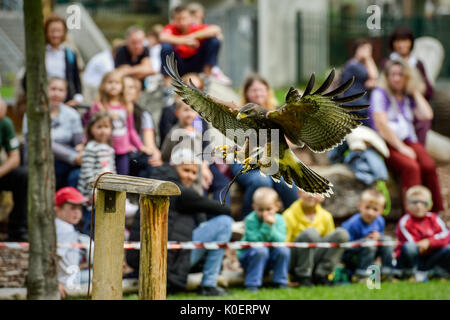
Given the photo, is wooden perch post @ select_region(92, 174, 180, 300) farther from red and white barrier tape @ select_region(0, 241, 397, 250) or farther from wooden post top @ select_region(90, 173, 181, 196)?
red and white barrier tape @ select_region(0, 241, 397, 250)

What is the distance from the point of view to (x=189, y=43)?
8461mm

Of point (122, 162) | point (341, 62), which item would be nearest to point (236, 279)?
point (122, 162)

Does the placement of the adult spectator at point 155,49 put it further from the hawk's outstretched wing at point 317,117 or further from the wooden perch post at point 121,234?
the wooden perch post at point 121,234

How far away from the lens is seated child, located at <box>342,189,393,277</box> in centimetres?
692

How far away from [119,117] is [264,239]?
1.78m

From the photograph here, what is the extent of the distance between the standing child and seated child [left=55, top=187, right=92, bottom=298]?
180 millimetres

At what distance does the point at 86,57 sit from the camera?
1240 cm

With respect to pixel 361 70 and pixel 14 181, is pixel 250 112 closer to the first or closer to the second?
pixel 14 181

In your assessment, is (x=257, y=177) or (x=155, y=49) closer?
(x=257, y=177)

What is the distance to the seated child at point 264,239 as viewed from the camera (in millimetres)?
6551

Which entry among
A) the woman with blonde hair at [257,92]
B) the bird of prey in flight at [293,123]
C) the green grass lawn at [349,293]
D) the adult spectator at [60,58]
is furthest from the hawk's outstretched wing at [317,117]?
the adult spectator at [60,58]

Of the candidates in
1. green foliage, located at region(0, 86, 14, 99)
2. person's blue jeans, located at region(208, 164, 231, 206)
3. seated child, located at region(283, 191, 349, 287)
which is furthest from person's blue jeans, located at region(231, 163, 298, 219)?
green foliage, located at region(0, 86, 14, 99)

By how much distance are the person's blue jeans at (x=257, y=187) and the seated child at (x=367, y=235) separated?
0.59 metres

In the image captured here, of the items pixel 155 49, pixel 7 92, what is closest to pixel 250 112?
pixel 155 49
